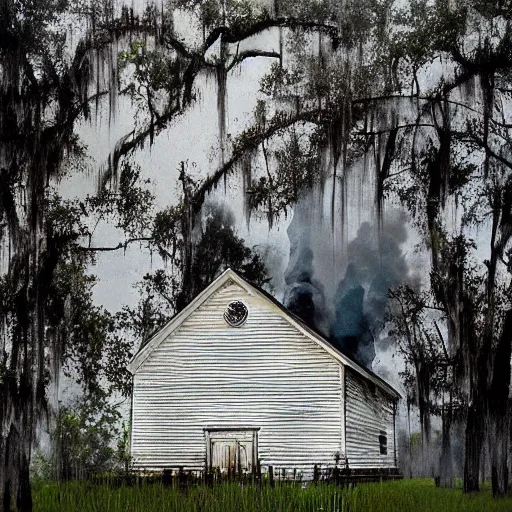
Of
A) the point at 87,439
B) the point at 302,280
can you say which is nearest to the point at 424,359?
the point at 302,280

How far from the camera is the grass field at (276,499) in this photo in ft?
15.4

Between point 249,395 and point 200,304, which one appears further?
point 200,304

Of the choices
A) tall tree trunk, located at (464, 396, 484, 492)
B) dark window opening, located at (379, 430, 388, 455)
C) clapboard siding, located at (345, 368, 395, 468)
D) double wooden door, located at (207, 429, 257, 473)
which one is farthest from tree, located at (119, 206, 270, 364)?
tall tree trunk, located at (464, 396, 484, 492)

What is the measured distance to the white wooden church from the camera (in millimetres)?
4910

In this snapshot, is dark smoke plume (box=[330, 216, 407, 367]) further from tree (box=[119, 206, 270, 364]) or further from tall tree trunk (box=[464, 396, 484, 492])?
tall tree trunk (box=[464, 396, 484, 492])

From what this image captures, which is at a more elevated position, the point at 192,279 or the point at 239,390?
the point at 192,279

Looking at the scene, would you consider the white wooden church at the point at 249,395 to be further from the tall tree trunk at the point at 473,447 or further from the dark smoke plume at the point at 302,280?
the tall tree trunk at the point at 473,447

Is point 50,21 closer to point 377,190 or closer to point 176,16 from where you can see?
point 176,16

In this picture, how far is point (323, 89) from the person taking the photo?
17.0ft

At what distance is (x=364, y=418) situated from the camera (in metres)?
5.01

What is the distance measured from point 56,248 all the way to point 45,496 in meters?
1.42

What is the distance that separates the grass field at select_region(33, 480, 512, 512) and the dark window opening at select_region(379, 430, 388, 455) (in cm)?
17

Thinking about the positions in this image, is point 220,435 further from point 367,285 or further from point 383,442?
point 367,285

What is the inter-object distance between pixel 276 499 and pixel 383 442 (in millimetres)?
649
